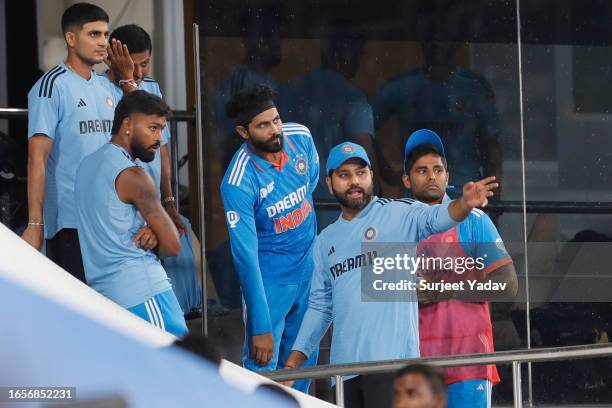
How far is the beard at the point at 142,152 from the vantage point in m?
5.16

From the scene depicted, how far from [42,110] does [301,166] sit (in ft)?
4.18

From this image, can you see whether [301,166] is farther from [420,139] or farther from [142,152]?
[142,152]

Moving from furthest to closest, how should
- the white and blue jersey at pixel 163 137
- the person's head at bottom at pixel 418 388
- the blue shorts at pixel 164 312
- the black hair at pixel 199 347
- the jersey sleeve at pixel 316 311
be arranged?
1. the jersey sleeve at pixel 316 311
2. the white and blue jersey at pixel 163 137
3. the blue shorts at pixel 164 312
4. the person's head at bottom at pixel 418 388
5. the black hair at pixel 199 347

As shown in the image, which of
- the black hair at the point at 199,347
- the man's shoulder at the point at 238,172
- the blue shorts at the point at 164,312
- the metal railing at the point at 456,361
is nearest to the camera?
the black hair at the point at 199,347

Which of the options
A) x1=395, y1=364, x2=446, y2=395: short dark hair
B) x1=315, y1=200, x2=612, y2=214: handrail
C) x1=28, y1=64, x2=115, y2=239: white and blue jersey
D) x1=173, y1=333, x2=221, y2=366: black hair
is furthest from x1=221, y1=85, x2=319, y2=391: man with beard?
x1=173, y1=333, x2=221, y2=366: black hair

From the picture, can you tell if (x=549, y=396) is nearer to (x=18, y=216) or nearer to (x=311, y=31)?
(x=311, y=31)

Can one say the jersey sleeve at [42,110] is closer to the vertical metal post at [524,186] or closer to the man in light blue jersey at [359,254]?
the man in light blue jersey at [359,254]

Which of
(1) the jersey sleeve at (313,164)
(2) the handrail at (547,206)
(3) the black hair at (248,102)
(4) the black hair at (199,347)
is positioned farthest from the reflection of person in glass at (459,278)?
(4) the black hair at (199,347)

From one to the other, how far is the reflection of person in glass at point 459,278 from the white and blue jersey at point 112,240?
131 cm

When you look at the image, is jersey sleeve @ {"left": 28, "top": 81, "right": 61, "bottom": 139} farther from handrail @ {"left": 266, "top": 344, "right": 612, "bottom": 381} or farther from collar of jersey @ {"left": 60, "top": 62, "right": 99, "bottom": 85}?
handrail @ {"left": 266, "top": 344, "right": 612, "bottom": 381}

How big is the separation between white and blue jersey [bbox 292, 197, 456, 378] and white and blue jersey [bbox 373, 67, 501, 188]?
332 mm

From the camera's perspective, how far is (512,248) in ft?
17.8

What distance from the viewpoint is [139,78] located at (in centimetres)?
527

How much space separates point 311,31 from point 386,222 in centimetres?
100
